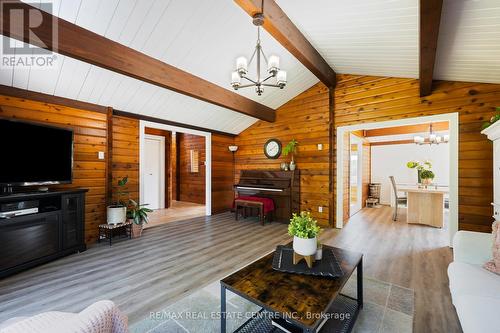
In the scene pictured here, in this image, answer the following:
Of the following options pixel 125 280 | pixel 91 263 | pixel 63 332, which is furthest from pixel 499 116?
pixel 91 263

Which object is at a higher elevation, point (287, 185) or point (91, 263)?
point (287, 185)

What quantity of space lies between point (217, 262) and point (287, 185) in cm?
257

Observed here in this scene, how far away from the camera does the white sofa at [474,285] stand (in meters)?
1.15

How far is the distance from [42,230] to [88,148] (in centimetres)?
141

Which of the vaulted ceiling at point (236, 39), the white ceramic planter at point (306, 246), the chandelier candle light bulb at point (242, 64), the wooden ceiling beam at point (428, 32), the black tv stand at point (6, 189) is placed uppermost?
the vaulted ceiling at point (236, 39)

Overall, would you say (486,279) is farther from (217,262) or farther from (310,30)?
(310,30)

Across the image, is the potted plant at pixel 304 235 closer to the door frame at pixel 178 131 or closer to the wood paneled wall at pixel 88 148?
the wood paneled wall at pixel 88 148

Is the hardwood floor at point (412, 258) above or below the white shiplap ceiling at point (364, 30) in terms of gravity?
below

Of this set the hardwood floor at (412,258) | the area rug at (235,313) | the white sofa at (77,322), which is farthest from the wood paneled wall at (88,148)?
the hardwood floor at (412,258)

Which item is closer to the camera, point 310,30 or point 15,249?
point 15,249

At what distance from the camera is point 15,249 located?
7.97ft

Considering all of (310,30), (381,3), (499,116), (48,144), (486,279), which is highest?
(310,30)

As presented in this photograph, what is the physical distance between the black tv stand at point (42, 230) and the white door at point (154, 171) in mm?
3362

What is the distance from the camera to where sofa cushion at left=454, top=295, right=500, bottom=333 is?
1109 mm
